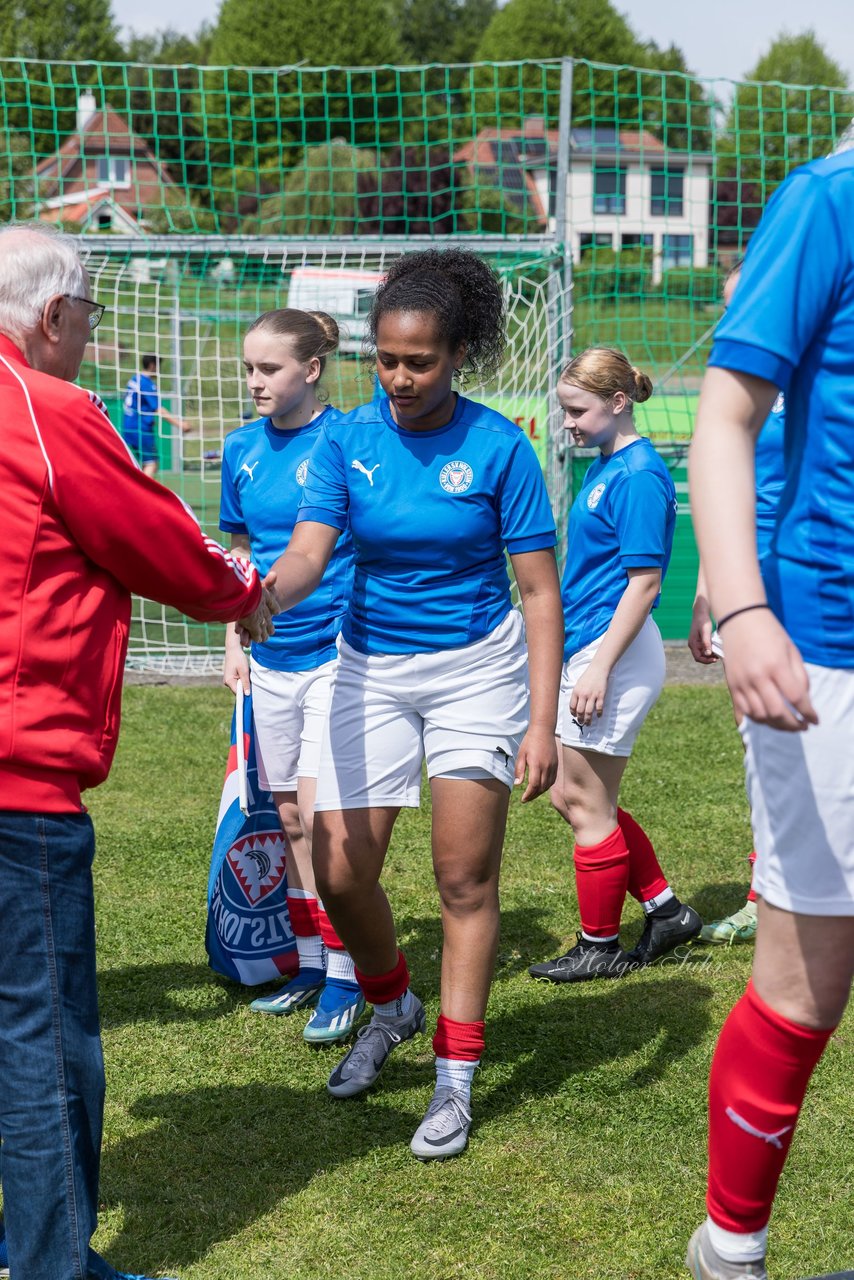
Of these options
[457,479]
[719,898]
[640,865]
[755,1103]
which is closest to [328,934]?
[640,865]

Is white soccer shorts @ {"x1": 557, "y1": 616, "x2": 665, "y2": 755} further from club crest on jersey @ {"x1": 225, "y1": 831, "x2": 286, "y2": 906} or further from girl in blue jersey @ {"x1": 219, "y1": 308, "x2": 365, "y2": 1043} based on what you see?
club crest on jersey @ {"x1": 225, "y1": 831, "x2": 286, "y2": 906}

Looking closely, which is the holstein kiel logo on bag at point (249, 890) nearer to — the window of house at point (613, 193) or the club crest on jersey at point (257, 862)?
Answer: the club crest on jersey at point (257, 862)

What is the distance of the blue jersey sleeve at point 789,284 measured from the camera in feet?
6.18

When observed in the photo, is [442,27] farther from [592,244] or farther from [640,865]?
[640,865]

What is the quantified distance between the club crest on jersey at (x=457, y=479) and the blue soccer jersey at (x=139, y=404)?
671cm

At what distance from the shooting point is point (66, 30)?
71.4m

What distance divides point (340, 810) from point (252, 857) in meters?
1.05

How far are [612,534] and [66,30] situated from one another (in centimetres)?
7660

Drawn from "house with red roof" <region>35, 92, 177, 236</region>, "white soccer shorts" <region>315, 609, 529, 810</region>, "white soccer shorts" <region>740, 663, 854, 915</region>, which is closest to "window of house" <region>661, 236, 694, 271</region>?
"house with red roof" <region>35, 92, 177, 236</region>

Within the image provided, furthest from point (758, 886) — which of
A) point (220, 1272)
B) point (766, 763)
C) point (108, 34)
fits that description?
point (108, 34)

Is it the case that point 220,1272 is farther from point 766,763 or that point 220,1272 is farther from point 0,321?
point 0,321

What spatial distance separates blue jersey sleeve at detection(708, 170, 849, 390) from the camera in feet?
6.18

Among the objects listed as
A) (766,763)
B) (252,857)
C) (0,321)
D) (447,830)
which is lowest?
(252,857)

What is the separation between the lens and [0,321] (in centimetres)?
239
